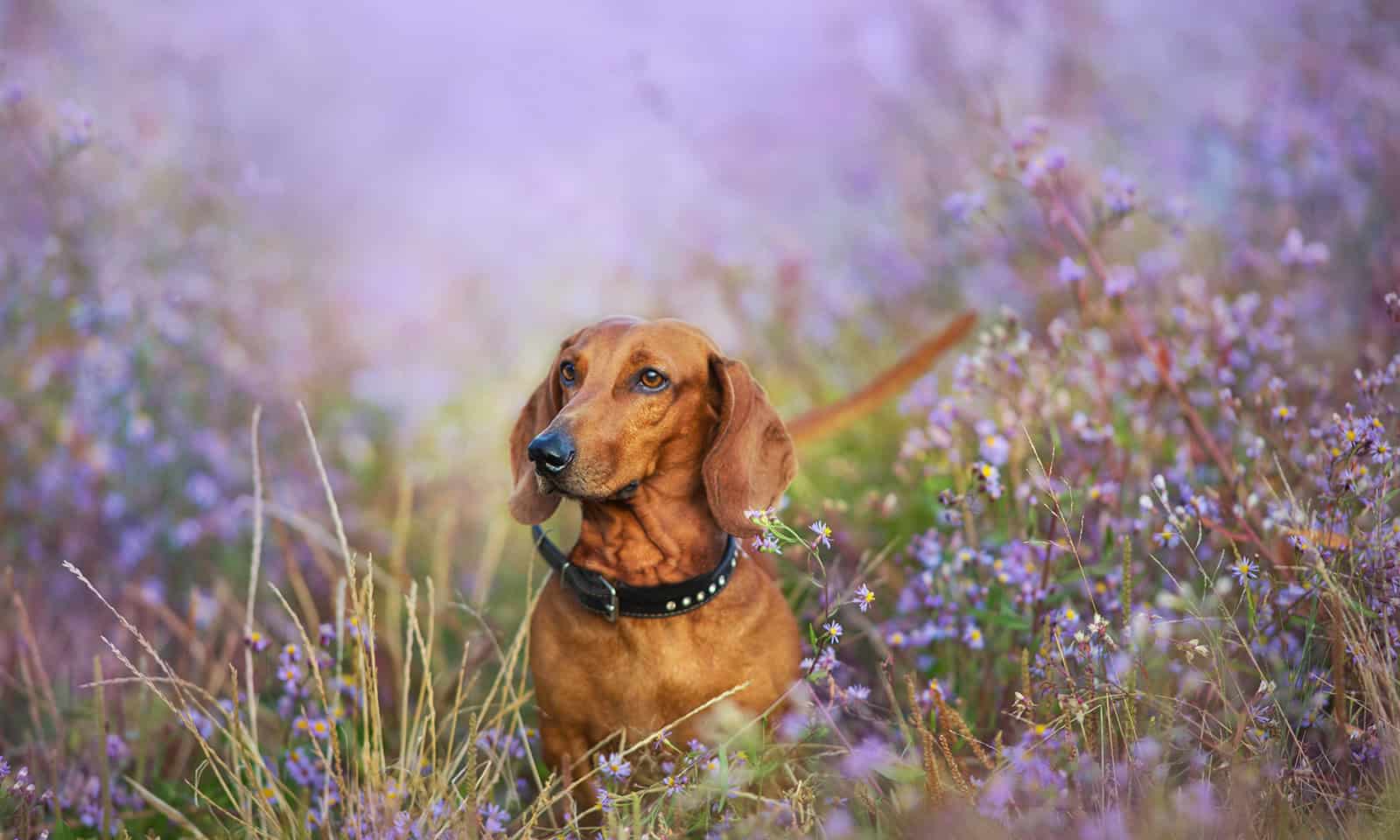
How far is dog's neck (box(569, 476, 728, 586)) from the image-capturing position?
2625mm

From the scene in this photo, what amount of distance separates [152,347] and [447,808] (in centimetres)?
272

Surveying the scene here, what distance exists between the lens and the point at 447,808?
2301 millimetres

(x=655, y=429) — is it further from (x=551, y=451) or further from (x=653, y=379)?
(x=551, y=451)

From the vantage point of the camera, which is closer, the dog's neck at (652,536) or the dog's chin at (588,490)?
the dog's chin at (588,490)

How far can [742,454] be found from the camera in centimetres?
255

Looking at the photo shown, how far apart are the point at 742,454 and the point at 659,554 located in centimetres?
31

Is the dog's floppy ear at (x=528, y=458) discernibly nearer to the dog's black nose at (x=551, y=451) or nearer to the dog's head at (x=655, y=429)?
the dog's head at (x=655, y=429)

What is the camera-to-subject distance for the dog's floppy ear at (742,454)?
2.52 m

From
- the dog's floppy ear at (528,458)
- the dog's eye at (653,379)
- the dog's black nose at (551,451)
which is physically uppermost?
the dog's eye at (653,379)

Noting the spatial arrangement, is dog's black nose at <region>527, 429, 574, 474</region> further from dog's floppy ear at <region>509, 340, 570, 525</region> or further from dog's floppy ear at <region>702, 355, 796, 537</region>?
dog's floppy ear at <region>702, 355, 796, 537</region>

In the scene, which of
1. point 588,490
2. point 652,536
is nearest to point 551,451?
point 588,490

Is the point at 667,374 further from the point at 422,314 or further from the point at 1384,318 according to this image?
the point at 422,314

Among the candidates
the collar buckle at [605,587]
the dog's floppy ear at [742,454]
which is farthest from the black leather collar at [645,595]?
the dog's floppy ear at [742,454]

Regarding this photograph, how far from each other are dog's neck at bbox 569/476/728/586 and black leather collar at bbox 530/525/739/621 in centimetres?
5
